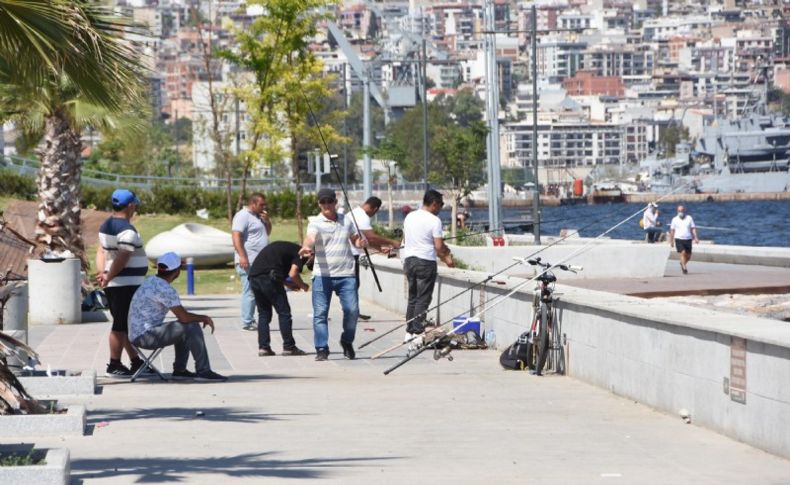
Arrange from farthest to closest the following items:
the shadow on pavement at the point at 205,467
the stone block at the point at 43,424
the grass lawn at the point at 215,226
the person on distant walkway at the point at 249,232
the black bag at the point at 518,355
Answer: the grass lawn at the point at 215,226
the person on distant walkway at the point at 249,232
the black bag at the point at 518,355
the stone block at the point at 43,424
the shadow on pavement at the point at 205,467

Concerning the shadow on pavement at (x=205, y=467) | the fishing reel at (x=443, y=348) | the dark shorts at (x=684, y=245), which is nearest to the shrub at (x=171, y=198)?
the dark shorts at (x=684, y=245)

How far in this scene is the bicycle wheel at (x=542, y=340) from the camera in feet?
45.0

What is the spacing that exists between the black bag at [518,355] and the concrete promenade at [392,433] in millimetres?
220

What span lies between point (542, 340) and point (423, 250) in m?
2.72

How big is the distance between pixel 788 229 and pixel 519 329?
82234mm

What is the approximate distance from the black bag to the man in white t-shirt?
1.84m

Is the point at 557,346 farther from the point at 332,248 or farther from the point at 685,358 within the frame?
the point at 685,358

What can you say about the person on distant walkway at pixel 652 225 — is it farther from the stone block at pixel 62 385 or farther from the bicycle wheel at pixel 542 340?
the stone block at pixel 62 385

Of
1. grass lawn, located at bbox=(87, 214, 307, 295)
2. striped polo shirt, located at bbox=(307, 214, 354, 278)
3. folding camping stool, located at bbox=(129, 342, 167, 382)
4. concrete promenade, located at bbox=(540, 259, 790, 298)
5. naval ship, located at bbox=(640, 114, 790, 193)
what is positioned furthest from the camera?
naval ship, located at bbox=(640, 114, 790, 193)

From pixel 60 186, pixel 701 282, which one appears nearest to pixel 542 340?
pixel 701 282

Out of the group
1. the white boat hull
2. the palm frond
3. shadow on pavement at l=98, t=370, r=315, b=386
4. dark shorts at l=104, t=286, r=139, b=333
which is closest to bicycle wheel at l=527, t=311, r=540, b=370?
shadow on pavement at l=98, t=370, r=315, b=386

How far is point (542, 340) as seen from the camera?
13.8 meters

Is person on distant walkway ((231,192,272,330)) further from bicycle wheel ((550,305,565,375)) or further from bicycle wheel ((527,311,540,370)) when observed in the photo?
bicycle wheel ((550,305,565,375))

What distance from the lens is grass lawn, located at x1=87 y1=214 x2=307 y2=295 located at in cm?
3032
